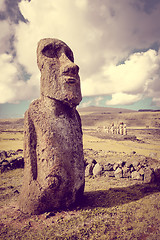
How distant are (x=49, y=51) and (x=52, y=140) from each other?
2264 mm

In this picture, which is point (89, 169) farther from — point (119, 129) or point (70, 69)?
point (119, 129)

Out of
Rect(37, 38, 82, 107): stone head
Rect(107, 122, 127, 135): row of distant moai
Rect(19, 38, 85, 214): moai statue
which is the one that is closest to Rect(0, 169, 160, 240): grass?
Rect(19, 38, 85, 214): moai statue

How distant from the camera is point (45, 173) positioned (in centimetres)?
376

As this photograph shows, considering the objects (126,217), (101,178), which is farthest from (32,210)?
(101,178)

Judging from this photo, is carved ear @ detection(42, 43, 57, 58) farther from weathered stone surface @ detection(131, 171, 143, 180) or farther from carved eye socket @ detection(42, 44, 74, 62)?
weathered stone surface @ detection(131, 171, 143, 180)

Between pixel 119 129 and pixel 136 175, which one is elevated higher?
pixel 119 129

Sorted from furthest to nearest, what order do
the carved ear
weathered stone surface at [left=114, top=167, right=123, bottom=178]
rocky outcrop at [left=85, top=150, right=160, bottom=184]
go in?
1. weathered stone surface at [left=114, top=167, right=123, bottom=178]
2. rocky outcrop at [left=85, top=150, right=160, bottom=184]
3. the carved ear

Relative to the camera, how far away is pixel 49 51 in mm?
4230

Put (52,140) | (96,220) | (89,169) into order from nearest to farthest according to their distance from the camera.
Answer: (96,220) → (52,140) → (89,169)

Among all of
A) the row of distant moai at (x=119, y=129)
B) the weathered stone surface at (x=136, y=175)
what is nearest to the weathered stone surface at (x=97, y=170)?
the weathered stone surface at (x=136, y=175)

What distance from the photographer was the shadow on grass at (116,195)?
Answer: 443cm

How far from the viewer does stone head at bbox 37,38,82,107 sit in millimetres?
3959

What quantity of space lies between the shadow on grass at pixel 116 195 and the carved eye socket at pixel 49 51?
394cm

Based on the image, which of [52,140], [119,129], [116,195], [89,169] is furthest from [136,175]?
[119,129]
